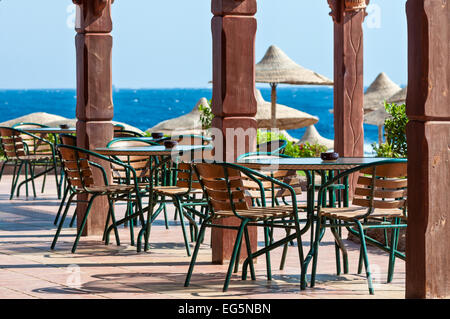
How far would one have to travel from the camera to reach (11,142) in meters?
10.9

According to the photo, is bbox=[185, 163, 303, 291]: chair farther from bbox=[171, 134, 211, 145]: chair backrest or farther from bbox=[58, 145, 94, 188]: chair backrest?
bbox=[171, 134, 211, 145]: chair backrest

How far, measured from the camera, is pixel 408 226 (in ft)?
14.9

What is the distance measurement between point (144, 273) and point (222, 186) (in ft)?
3.21

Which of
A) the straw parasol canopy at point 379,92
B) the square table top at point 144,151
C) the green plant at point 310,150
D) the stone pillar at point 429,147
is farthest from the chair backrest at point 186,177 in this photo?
the straw parasol canopy at point 379,92

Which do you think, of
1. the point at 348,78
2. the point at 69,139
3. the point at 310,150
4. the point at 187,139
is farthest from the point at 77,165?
the point at 310,150

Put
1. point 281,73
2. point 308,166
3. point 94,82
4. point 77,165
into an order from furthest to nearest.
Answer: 1. point 281,73
2. point 94,82
3. point 77,165
4. point 308,166

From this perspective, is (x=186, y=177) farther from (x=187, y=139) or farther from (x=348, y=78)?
(x=348, y=78)

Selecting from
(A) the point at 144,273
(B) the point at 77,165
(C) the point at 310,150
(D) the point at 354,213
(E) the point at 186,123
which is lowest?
(A) the point at 144,273

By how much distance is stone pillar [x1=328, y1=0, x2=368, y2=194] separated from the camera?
34.5 ft

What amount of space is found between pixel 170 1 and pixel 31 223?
80.9 m

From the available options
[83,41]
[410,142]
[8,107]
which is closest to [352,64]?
[83,41]

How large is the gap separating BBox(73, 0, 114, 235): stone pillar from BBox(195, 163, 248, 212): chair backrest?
8.20 feet

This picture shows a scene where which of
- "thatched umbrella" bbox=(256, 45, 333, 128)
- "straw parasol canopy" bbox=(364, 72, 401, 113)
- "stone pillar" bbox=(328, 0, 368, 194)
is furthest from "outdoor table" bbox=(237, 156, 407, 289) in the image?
"straw parasol canopy" bbox=(364, 72, 401, 113)

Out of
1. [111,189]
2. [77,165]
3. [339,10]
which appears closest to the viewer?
[77,165]
